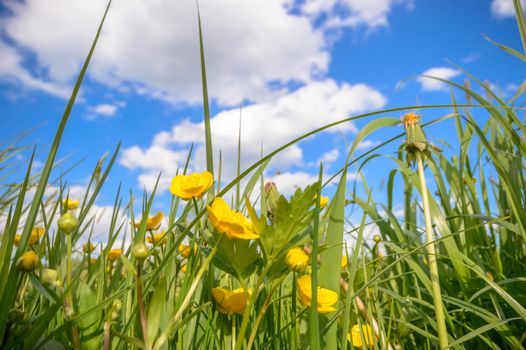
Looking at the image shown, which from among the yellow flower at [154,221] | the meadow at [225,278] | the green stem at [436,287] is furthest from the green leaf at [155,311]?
the yellow flower at [154,221]

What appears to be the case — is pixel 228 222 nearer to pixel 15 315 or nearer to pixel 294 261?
pixel 294 261

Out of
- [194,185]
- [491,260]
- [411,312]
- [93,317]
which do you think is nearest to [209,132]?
[194,185]

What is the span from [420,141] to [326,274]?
0.33 metres

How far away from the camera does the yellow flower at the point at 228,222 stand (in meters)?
0.55

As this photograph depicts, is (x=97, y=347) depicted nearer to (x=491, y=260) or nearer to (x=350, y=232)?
(x=350, y=232)

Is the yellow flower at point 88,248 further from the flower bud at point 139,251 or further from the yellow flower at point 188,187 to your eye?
the flower bud at point 139,251

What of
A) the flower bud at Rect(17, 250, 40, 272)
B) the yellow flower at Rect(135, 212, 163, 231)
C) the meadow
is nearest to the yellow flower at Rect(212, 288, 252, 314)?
the meadow

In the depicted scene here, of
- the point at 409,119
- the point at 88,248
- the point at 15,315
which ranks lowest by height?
the point at 15,315

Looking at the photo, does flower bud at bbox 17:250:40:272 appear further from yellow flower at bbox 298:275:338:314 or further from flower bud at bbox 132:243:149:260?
yellow flower at bbox 298:275:338:314

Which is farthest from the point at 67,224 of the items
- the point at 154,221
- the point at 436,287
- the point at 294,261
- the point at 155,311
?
the point at 436,287

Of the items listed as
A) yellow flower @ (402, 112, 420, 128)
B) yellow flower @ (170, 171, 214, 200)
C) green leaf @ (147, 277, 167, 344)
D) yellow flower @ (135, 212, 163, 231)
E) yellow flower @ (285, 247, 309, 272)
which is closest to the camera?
green leaf @ (147, 277, 167, 344)

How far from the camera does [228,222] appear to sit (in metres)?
0.55

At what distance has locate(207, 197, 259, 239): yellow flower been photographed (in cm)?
55

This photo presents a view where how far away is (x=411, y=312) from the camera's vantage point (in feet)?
3.56
